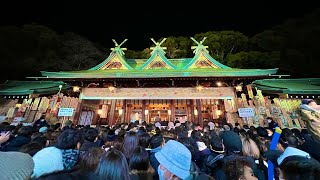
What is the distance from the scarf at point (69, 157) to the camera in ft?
A: 11.1

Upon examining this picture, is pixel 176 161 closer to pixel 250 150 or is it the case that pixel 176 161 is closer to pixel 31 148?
pixel 250 150

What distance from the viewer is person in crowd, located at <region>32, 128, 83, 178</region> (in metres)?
2.87

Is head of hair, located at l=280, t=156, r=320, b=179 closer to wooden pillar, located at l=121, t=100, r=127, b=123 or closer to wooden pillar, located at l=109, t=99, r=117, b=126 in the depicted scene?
wooden pillar, located at l=109, t=99, r=117, b=126

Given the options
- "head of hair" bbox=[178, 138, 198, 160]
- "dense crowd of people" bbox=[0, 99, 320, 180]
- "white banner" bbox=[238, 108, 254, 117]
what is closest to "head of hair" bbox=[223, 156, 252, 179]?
"dense crowd of people" bbox=[0, 99, 320, 180]

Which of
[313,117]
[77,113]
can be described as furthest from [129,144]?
[77,113]

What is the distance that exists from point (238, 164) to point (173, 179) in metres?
0.87

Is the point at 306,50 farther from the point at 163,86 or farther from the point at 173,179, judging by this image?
the point at 173,179

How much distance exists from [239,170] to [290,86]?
709 inches

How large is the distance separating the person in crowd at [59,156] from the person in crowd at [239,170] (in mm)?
2143

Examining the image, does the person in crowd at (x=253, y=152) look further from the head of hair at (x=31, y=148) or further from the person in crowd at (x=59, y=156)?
the head of hair at (x=31, y=148)

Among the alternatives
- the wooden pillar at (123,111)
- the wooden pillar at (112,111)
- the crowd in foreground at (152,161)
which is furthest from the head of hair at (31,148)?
the wooden pillar at (123,111)

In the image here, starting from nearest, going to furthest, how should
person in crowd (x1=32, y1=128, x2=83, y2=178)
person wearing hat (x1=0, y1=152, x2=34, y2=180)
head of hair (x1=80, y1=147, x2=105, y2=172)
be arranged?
person wearing hat (x1=0, y1=152, x2=34, y2=180)
person in crowd (x1=32, y1=128, x2=83, y2=178)
head of hair (x1=80, y1=147, x2=105, y2=172)

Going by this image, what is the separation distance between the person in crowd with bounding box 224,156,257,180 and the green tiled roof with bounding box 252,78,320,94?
626 inches

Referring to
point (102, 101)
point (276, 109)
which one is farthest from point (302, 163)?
point (102, 101)
